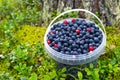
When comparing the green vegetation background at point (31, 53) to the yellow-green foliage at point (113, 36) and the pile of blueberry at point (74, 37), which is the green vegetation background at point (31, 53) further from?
the pile of blueberry at point (74, 37)

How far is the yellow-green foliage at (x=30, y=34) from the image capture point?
3.69 metres

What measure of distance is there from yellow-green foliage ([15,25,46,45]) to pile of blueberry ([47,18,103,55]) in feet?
1.95

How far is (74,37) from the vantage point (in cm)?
298

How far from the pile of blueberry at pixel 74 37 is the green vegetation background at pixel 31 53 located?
0.21m

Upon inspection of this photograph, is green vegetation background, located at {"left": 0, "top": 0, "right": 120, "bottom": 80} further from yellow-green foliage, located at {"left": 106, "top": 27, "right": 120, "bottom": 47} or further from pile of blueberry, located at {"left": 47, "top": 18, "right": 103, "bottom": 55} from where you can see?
pile of blueberry, located at {"left": 47, "top": 18, "right": 103, "bottom": 55}

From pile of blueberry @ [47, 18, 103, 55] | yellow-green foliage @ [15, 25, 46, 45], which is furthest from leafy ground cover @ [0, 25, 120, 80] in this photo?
pile of blueberry @ [47, 18, 103, 55]

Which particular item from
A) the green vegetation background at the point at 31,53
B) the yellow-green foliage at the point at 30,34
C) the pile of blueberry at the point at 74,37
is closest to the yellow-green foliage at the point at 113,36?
the green vegetation background at the point at 31,53

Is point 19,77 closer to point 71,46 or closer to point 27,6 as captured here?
point 71,46

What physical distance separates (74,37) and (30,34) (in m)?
0.94

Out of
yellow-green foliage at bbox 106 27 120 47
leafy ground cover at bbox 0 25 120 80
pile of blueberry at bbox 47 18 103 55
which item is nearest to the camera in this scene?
pile of blueberry at bbox 47 18 103 55

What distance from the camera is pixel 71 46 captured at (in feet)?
9.56

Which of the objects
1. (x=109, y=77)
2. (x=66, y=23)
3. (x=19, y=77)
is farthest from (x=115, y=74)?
(x=19, y=77)

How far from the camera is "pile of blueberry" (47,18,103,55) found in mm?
2896

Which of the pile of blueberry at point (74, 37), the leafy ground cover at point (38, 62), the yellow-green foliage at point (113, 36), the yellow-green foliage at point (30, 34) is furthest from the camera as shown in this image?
the yellow-green foliage at point (30, 34)
